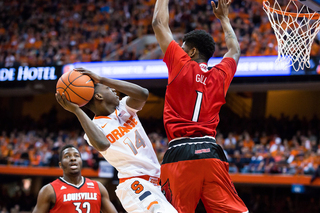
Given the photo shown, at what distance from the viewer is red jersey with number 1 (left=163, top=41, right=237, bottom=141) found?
3.11m

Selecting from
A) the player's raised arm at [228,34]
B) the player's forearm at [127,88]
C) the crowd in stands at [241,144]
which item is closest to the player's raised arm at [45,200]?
the player's forearm at [127,88]

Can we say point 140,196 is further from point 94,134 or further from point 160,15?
point 160,15

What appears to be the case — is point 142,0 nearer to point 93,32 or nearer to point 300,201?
point 93,32

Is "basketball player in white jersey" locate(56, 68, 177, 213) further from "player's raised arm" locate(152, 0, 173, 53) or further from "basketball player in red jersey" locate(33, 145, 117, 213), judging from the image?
"basketball player in red jersey" locate(33, 145, 117, 213)

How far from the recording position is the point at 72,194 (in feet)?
16.4

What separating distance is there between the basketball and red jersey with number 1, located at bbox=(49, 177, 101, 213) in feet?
5.90

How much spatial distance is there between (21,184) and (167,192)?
638 inches

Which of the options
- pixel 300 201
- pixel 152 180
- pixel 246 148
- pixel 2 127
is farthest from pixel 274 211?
pixel 2 127

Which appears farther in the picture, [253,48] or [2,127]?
[2,127]

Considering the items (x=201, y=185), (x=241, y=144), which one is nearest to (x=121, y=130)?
(x=201, y=185)

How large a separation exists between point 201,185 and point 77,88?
54.8 inches

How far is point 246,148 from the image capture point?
39.7ft

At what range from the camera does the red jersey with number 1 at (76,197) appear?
4.89 m

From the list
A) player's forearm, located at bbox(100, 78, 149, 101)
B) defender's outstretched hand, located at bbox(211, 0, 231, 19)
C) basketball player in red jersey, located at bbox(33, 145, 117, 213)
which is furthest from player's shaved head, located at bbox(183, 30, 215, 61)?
basketball player in red jersey, located at bbox(33, 145, 117, 213)
